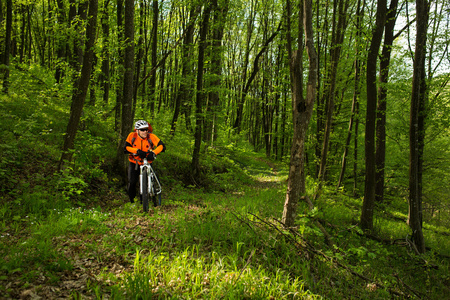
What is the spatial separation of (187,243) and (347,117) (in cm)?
1553

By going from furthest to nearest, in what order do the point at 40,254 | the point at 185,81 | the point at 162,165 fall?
1. the point at 185,81
2. the point at 162,165
3. the point at 40,254

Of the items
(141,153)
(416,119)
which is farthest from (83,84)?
(416,119)

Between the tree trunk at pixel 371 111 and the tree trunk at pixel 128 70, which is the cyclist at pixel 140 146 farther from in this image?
the tree trunk at pixel 371 111

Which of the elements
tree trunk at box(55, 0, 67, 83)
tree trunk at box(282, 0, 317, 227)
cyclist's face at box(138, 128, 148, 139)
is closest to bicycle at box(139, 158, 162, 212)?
cyclist's face at box(138, 128, 148, 139)

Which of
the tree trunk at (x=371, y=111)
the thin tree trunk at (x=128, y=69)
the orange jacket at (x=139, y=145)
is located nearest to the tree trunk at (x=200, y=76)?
the thin tree trunk at (x=128, y=69)

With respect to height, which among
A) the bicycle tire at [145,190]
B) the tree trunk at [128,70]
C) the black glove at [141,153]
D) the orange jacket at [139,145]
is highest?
the tree trunk at [128,70]

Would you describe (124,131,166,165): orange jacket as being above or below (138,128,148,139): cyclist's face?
below

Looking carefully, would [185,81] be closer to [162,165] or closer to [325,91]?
[162,165]

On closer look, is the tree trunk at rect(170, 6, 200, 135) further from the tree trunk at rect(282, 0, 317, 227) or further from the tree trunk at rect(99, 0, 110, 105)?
the tree trunk at rect(282, 0, 317, 227)

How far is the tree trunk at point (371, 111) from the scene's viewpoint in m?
7.60

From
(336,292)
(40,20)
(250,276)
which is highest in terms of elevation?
(40,20)

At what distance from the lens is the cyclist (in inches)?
253

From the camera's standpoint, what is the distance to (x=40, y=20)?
22188 mm

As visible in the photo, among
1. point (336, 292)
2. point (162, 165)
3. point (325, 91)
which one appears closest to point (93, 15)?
point (162, 165)
